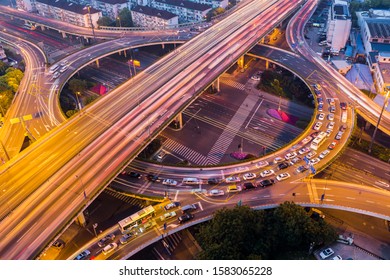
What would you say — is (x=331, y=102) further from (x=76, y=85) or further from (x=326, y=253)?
(x=76, y=85)

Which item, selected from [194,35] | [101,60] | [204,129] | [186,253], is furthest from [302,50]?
[186,253]

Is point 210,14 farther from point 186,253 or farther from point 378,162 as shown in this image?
point 186,253

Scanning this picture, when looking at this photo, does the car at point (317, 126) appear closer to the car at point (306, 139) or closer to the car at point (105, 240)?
the car at point (306, 139)

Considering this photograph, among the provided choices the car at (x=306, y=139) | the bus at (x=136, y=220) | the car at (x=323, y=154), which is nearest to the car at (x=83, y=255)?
the bus at (x=136, y=220)

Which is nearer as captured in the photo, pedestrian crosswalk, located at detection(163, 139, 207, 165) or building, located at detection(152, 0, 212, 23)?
pedestrian crosswalk, located at detection(163, 139, 207, 165)

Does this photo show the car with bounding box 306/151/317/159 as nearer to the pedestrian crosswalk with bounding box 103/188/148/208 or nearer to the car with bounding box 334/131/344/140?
the car with bounding box 334/131/344/140

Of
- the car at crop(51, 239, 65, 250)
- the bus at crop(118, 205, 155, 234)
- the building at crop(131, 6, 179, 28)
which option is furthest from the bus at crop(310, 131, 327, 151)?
the building at crop(131, 6, 179, 28)

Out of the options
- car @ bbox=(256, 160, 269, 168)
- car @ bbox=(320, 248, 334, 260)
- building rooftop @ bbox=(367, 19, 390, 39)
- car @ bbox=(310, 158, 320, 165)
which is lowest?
car @ bbox=(320, 248, 334, 260)
